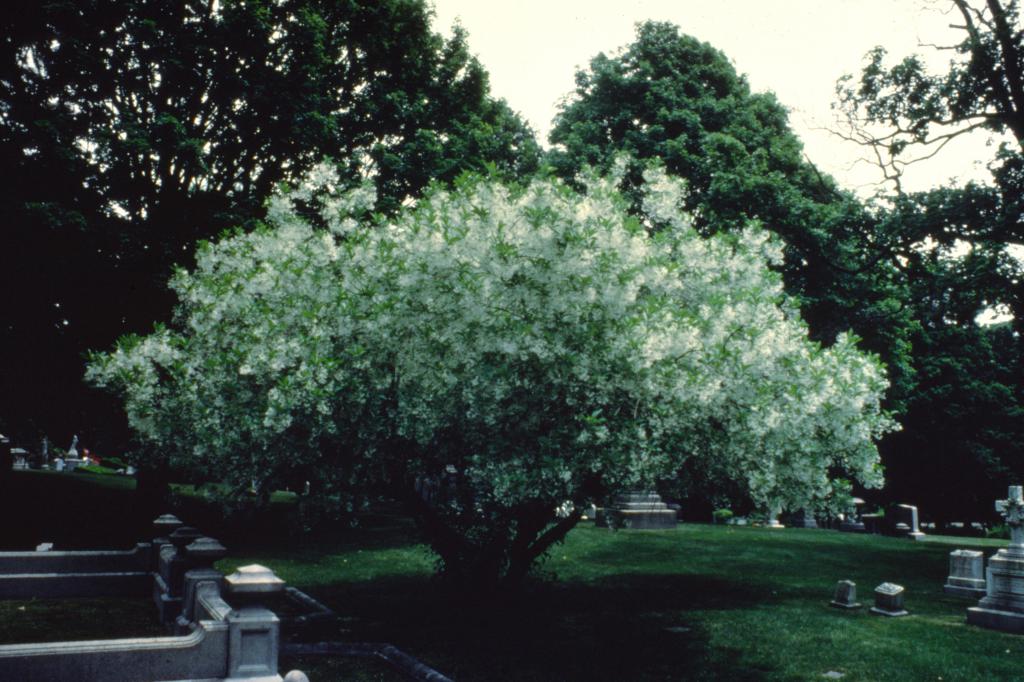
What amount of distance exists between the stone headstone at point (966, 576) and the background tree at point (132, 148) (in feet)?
58.5

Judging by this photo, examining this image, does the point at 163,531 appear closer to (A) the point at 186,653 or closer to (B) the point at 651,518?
(A) the point at 186,653

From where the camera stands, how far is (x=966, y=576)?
17.8 m

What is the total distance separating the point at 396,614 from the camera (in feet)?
48.1

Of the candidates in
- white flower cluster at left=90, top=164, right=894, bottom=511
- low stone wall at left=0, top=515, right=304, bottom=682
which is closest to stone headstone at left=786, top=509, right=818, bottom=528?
white flower cluster at left=90, top=164, right=894, bottom=511

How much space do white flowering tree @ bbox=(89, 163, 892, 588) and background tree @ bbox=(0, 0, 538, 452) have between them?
679cm

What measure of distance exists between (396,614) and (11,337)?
13.5m

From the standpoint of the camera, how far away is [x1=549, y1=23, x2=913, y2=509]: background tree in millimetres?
26688

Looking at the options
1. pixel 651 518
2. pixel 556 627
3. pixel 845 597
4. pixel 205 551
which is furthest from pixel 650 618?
pixel 651 518

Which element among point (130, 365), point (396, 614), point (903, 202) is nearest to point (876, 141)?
point (903, 202)

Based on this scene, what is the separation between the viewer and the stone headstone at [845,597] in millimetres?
15688

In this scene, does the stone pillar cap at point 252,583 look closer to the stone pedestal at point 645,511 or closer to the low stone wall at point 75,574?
the low stone wall at point 75,574

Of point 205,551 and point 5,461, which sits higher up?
point 205,551

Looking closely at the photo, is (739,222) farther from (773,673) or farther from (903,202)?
(773,673)

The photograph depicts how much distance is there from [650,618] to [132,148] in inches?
657
